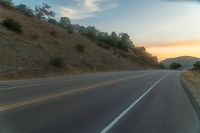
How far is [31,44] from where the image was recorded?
5759 centimetres

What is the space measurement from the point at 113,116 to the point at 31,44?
4485 centimetres

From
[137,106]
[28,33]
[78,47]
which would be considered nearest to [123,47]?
[78,47]

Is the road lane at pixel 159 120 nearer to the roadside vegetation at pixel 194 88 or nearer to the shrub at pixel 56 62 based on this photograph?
the roadside vegetation at pixel 194 88

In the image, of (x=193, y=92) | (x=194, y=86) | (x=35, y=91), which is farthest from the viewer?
(x=194, y=86)

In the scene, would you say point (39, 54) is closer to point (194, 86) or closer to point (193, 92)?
point (194, 86)

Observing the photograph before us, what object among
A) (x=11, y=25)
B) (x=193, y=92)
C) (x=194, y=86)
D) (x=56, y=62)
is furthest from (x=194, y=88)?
(x=11, y=25)

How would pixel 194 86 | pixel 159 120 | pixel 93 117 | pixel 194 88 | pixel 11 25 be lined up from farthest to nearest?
1. pixel 11 25
2. pixel 194 86
3. pixel 194 88
4. pixel 93 117
5. pixel 159 120

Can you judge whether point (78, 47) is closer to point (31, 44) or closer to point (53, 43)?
point (53, 43)

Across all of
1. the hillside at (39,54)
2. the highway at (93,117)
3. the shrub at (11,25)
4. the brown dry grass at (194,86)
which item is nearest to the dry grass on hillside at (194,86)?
the brown dry grass at (194,86)

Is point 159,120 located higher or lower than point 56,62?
lower

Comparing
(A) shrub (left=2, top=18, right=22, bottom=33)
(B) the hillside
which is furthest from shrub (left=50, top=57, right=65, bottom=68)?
(A) shrub (left=2, top=18, right=22, bottom=33)

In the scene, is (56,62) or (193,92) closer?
(193,92)

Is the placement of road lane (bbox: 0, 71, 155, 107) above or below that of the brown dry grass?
below

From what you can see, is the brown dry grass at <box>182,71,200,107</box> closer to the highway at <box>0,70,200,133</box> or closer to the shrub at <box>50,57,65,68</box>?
the highway at <box>0,70,200,133</box>
